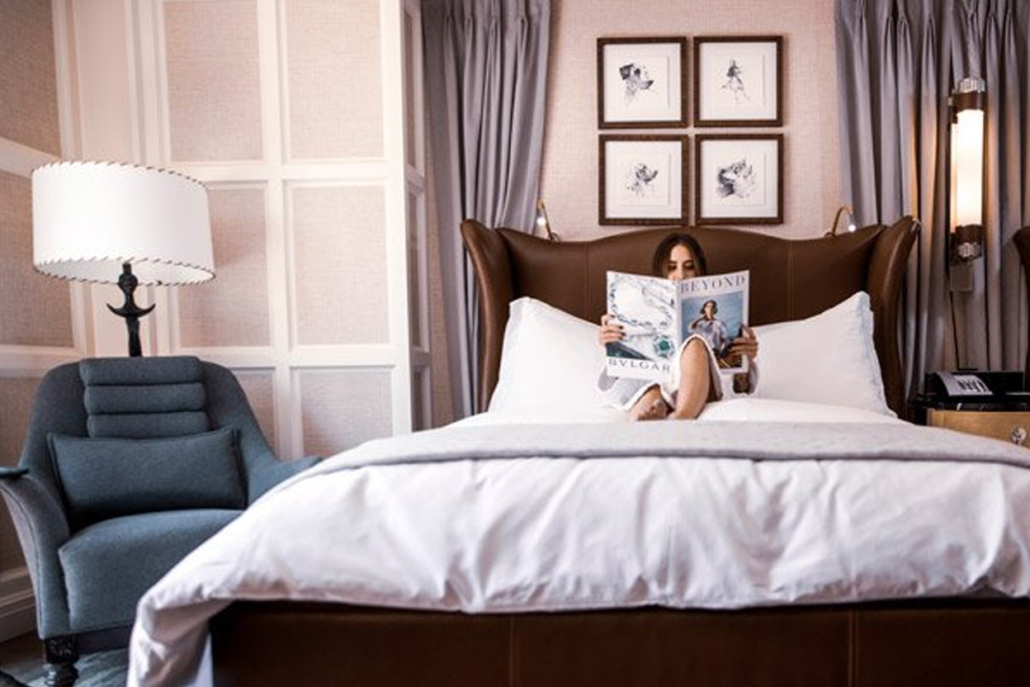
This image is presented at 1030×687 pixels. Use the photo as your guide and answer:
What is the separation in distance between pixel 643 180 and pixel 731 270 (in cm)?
57

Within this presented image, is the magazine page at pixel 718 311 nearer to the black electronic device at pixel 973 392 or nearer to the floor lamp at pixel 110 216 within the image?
the black electronic device at pixel 973 392

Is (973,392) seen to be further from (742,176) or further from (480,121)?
(480,121)

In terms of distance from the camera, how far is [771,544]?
102 cm

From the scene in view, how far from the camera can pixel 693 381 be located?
203cm

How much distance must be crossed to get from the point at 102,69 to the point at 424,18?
136cm

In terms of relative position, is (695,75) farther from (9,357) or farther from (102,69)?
(9,357)

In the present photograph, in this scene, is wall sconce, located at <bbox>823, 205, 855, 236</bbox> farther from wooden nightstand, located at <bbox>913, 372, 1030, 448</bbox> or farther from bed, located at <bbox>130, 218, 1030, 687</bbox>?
bed, located at <bbox>130, 218, 1030, 687</bbox>

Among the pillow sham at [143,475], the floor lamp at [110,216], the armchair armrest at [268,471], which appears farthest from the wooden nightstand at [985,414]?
the floor lamp at [110,216]

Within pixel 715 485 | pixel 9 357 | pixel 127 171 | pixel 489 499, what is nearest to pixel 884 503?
pixel 715 485

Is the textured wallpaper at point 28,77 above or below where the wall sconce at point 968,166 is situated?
above

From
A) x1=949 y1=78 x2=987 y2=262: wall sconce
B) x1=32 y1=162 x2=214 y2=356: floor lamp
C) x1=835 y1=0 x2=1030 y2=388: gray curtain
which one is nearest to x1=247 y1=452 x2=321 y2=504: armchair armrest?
x1=32 y1=162 x2=214 y2=356: floor lamp

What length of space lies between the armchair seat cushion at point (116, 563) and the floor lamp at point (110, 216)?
2.87 feet

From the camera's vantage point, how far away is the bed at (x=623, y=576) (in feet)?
3.30

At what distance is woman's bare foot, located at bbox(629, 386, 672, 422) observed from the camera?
204 cm
